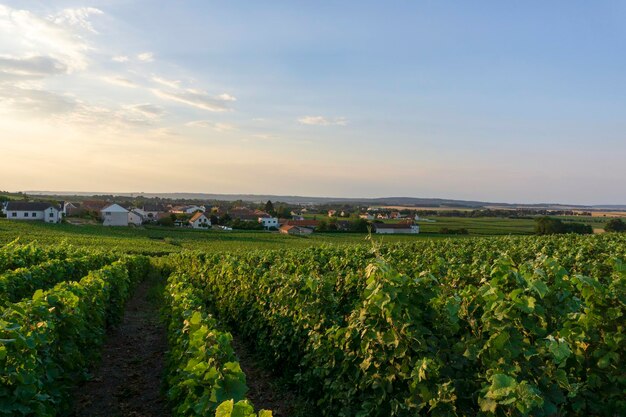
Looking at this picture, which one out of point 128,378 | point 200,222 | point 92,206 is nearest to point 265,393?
point 128,378

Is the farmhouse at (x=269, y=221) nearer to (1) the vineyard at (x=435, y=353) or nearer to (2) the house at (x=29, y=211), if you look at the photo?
(2) the house at (x=29, y=211)

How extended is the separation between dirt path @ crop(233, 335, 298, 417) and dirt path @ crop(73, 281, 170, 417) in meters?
1.64

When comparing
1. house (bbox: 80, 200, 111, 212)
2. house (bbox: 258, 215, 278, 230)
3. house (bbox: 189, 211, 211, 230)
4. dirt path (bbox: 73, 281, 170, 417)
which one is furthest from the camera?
house (bbox: 80, 200, 111, 212)

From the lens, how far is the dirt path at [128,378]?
7641 millimetres

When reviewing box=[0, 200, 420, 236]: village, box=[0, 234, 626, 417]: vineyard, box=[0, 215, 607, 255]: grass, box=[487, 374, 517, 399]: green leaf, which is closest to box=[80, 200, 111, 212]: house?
box=[0, 200, 420, 236]: village

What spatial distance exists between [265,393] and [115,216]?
9769cm

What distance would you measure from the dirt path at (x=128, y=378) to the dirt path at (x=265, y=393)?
164 centimetres

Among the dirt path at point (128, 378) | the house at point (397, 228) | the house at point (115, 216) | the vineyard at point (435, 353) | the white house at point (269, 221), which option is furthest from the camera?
the white house at point (269, 221)

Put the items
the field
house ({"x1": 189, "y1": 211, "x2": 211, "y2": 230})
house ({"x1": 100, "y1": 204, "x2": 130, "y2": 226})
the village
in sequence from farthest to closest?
house ({"x1": 189, "y1": 211, "x2": 211, "y2": 230}) → house ({"x1": 100, "y1": 204, "x2": 130, "y2": 226}) → the village → the field

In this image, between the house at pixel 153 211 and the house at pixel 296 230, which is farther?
the house at pixel 153 211

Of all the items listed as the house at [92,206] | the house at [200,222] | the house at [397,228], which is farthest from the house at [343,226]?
the house at [92,206]

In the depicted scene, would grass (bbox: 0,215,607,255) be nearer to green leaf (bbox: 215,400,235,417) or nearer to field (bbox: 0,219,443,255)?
field (bbox: 0,219,443,255)

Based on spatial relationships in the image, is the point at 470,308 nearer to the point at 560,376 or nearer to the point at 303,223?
the point at 560,376

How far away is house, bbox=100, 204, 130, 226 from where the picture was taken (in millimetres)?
96250
